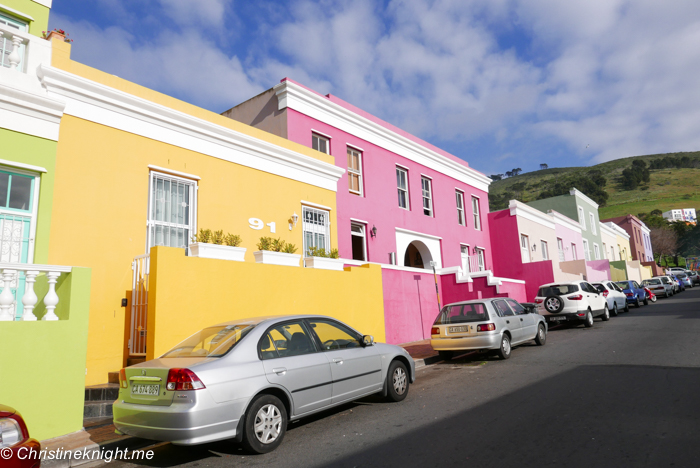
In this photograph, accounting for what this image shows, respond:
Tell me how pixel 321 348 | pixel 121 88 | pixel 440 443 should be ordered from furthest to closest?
pixel 121 88
pixel 321 348
pixel 440 443

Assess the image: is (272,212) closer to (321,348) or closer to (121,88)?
(121,88)

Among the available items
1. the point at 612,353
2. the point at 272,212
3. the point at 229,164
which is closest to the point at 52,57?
the point at 229,164

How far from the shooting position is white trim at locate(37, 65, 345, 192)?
828cm

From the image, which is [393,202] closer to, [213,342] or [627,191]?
[213,342]

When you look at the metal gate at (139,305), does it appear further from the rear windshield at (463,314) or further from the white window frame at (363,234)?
the white window frame at (363,234)

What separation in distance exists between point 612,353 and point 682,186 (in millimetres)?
118515

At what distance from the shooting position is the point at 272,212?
37.7 ft

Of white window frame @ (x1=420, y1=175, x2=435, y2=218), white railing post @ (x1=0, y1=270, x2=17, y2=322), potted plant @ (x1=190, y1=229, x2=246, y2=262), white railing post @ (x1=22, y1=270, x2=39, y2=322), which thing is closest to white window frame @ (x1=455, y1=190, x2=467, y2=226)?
white window frame @ (x1=420, y1=175, x2=435, y2=218)

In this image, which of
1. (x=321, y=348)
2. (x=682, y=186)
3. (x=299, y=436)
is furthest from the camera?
(x=682, y=186)

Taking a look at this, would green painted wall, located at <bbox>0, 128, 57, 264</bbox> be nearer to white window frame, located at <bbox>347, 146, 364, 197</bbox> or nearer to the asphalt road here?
the asphalt road

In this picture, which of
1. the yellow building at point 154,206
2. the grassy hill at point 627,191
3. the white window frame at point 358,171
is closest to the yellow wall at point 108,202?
the yellow building at point 154,206

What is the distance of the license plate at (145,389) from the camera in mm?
4633

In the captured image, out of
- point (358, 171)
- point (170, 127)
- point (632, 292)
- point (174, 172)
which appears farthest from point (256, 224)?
point (632, 292)

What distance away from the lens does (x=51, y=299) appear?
5918 mm
